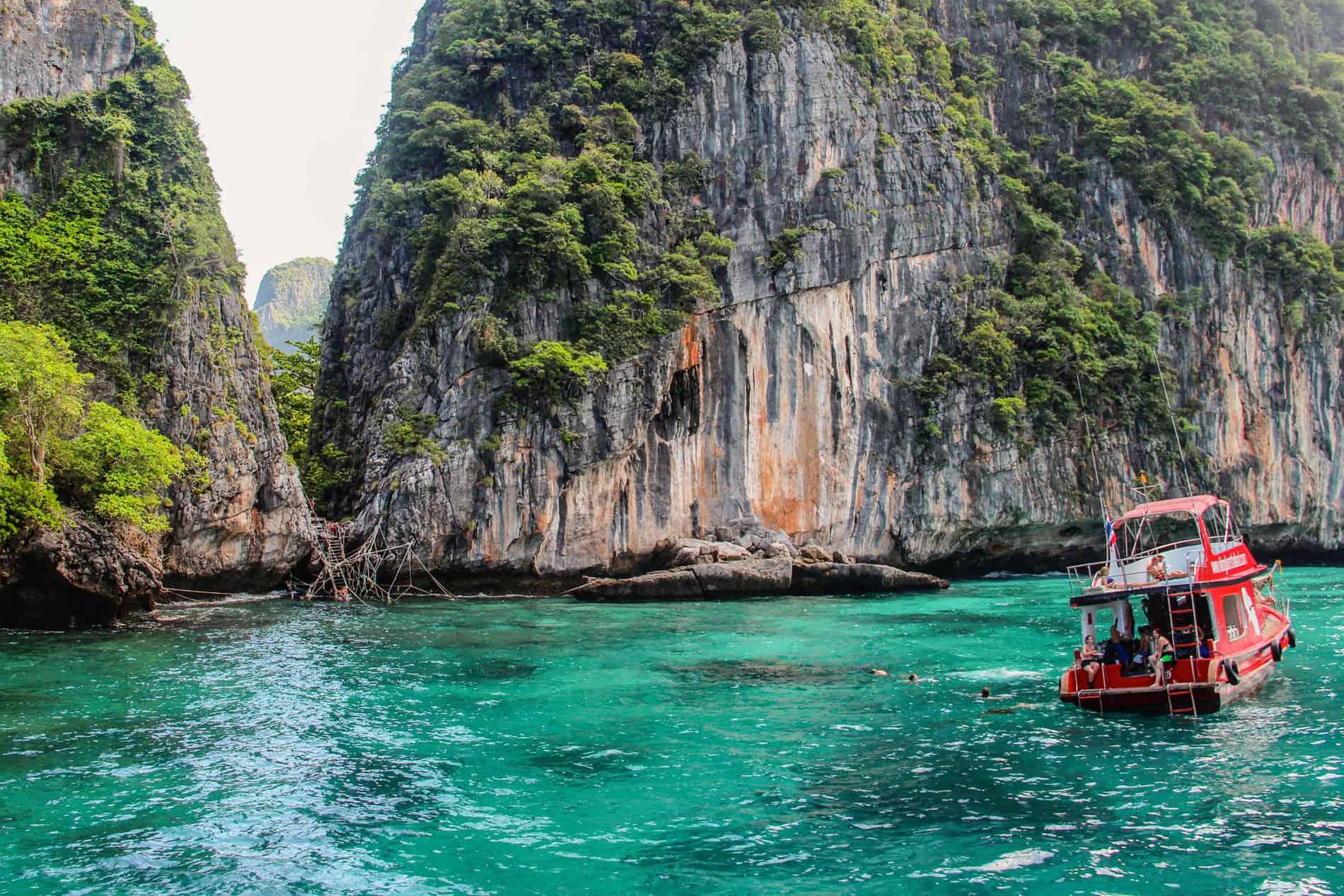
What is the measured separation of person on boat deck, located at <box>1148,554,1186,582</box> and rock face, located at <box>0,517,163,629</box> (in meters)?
19.9

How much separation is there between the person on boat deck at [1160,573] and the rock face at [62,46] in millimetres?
29786

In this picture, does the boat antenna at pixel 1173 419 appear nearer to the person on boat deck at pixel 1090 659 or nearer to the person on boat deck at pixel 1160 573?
the person on boat deck at pixel 1160 573

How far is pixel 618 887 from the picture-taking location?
303 inches

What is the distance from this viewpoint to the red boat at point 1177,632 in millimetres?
13203

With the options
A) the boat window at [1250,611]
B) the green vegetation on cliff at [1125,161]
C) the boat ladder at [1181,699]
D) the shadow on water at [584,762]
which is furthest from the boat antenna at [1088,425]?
the shadow on water at [584,762]

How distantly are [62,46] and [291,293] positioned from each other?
4728 inches

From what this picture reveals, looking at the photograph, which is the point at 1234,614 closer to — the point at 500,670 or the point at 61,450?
the point at 500,670

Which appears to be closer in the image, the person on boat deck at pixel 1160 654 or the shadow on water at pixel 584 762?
the shadow on water at pixel 584 762

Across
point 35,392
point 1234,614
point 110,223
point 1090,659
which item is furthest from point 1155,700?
point 110,223

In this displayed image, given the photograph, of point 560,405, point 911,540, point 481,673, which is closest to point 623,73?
point 560,405

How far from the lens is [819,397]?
1423 inches

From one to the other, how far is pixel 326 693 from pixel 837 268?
27.0 m

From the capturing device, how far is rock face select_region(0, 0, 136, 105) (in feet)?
86.7

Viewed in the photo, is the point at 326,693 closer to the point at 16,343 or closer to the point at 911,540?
the point at 16,343
